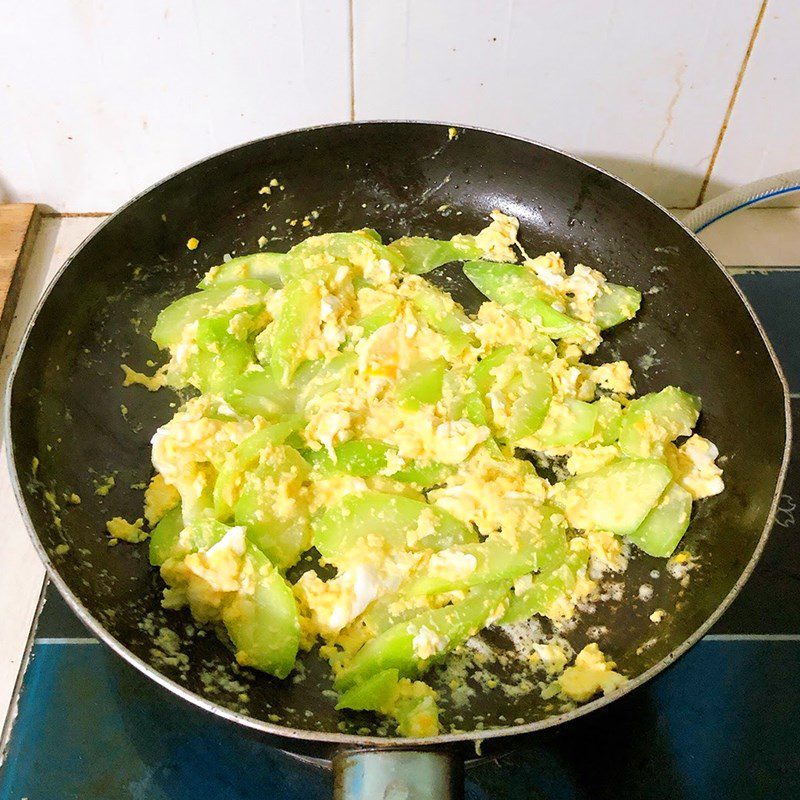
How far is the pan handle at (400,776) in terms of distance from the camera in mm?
739

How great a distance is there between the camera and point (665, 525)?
1122 millimetres

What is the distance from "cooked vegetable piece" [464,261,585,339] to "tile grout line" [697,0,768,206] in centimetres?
48

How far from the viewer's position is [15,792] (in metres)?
0.95

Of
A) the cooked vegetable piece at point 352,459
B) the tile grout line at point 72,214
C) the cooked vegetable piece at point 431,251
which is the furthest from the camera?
the tile grout line at point 72,214

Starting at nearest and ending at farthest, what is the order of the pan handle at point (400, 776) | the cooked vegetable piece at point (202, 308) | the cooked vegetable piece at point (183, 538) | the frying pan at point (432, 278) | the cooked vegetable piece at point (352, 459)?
1. the pan handle at point (400, 776)
2. the frying pan at point (432, 278)
3. the cooked vegetable piece at point (183, 538)
4. the cooked vegetable piece at point (352, 459)
5. the cooked vegetable piece at point (202, 308)

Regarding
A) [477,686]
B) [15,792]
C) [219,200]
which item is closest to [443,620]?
[477,686]

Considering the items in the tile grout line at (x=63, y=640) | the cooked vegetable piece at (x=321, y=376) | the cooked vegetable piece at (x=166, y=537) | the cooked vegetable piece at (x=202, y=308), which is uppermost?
the cooked vegetable piece at (x=202, y=308)

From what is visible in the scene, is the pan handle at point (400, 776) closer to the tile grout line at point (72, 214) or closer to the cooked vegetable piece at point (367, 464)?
the cooked vegetable piece at point (367, 464)

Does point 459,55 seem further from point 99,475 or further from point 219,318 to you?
point 99,475

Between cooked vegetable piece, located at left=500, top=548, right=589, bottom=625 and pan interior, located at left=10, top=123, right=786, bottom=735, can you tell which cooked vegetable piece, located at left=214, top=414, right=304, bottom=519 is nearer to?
pan interior, located at left=10, top=123, right=786, bottom=735

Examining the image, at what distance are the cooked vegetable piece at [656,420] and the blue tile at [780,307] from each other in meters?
0.28

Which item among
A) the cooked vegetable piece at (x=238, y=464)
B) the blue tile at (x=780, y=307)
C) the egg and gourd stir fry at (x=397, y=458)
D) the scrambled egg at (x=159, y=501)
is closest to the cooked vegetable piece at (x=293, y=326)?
the egg and gourd stir fry at (x=397, y=458)

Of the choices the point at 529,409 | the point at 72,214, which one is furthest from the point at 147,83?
the point at 529,409

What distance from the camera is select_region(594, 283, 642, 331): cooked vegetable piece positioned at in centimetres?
134
